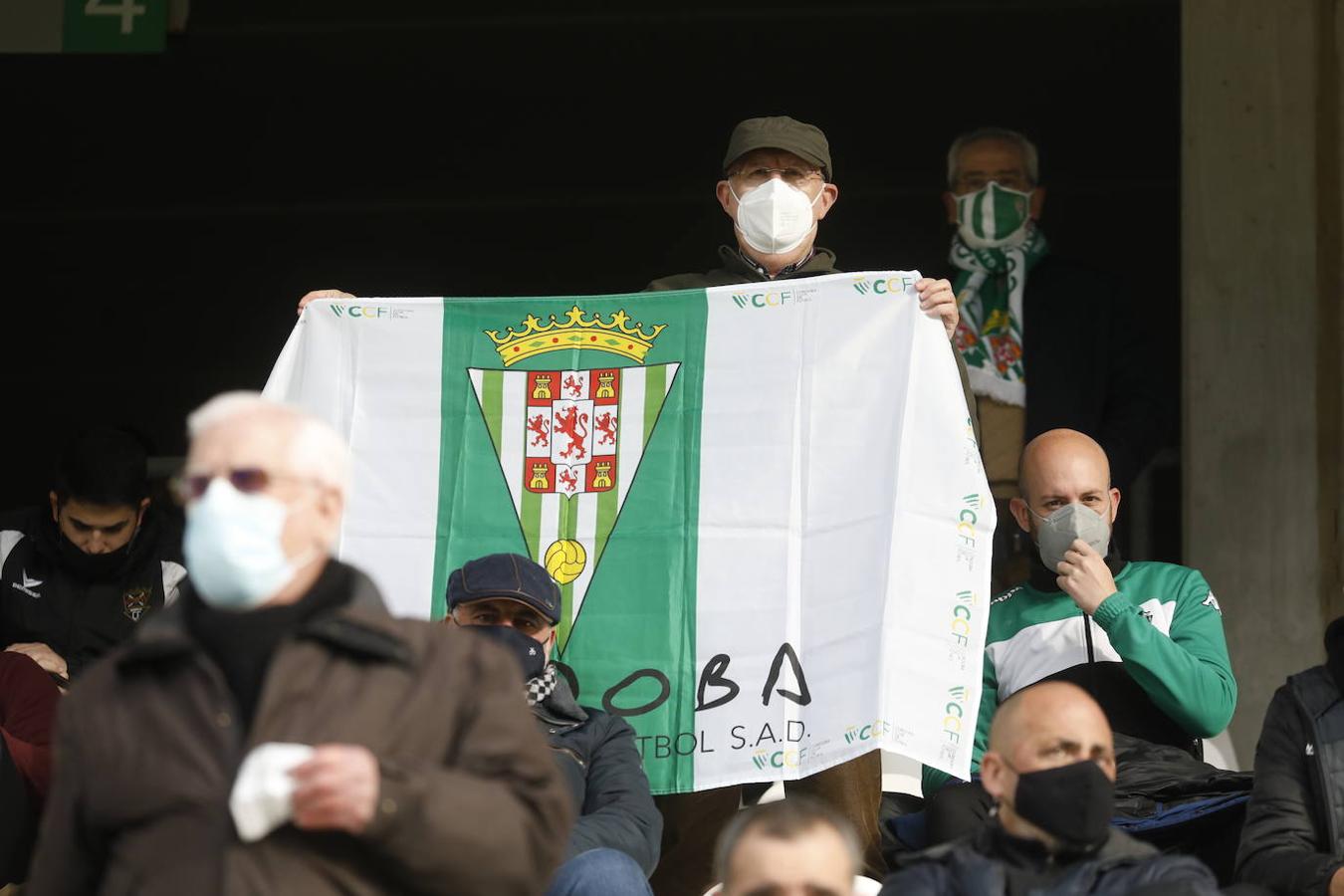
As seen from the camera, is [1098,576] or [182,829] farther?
[1098,576]

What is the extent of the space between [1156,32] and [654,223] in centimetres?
218

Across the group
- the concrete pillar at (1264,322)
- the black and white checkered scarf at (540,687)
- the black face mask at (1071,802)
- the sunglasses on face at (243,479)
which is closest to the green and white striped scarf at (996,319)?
the concrete pillar at (1264,322)

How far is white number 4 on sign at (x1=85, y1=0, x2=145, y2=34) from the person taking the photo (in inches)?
354

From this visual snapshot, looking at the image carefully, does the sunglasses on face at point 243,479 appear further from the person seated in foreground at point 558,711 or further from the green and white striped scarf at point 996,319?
the green and white striped scarf at point 996,319

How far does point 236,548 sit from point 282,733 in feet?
0.88

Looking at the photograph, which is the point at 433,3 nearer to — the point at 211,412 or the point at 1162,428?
the point at 1162,428

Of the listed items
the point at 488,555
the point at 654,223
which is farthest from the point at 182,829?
the point at 654,223

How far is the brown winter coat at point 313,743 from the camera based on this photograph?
127 inches

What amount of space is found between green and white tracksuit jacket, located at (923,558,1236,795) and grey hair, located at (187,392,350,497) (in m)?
2.40

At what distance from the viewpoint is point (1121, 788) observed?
5238 mm

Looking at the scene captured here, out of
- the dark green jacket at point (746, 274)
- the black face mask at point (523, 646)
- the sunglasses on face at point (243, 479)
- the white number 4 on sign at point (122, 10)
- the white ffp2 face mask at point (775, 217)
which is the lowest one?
the black face mask at point (523, 646)

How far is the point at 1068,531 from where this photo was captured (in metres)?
5.72

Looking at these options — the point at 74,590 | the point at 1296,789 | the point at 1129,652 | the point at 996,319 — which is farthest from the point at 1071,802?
the point at 74,590

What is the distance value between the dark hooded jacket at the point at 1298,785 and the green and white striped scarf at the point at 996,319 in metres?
2.05
